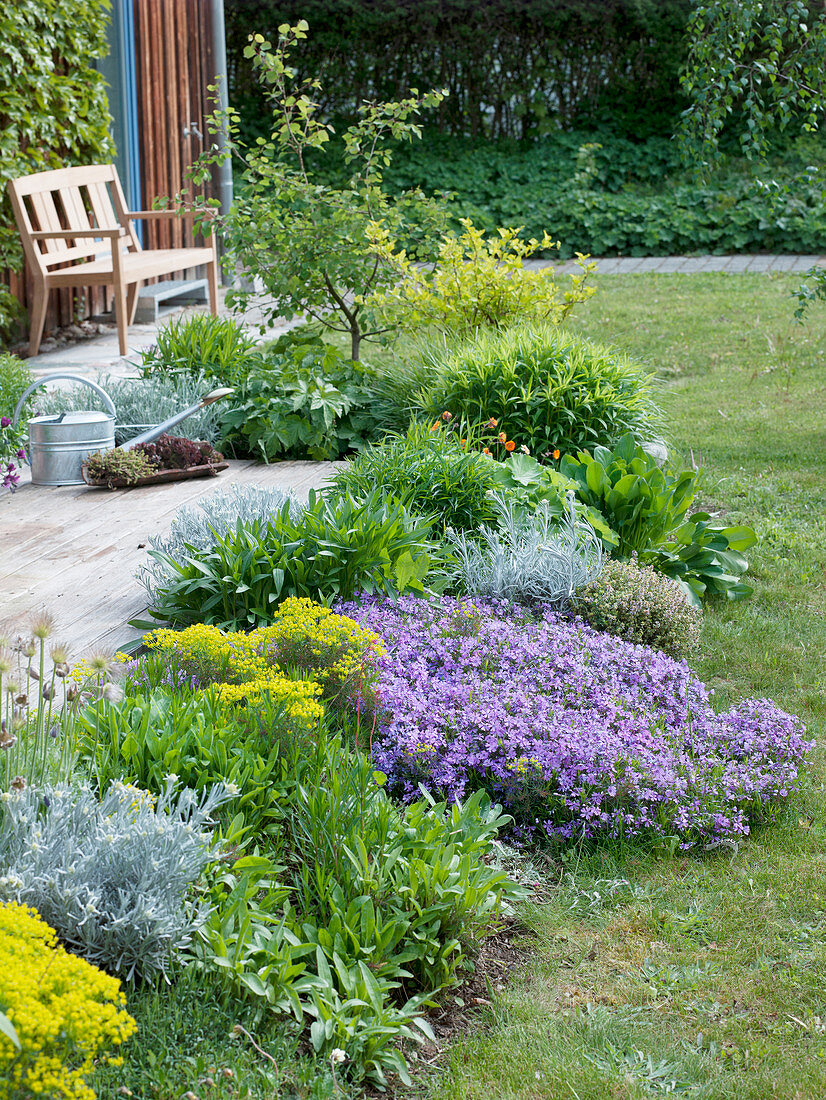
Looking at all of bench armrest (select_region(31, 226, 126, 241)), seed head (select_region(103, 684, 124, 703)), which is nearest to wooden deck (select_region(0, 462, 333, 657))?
seed head (select_region(103, 684, 124, 703))

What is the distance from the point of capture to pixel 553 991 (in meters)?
2.09

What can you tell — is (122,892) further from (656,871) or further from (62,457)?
(62,457)

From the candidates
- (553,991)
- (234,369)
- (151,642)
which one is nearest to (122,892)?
(553,991)

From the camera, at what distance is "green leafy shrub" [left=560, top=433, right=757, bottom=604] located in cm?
397

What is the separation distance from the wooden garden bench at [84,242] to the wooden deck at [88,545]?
121 inches

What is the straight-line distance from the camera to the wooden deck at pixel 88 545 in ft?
10.7

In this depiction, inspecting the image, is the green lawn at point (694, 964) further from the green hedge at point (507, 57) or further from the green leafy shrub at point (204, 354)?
the green hedge at point (507, 57)

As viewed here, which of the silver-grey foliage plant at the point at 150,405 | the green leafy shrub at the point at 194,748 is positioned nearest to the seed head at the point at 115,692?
the green leafy shrub at the point at 194,748

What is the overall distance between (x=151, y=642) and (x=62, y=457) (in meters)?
2.15

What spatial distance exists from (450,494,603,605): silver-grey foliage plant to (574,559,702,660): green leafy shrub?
0.06m

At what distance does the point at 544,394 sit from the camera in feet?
15.6

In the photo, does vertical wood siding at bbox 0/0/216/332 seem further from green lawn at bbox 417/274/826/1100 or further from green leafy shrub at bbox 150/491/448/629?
green lawn at bbox 417/274/826/1100

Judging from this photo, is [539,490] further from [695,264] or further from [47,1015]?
[695,264]

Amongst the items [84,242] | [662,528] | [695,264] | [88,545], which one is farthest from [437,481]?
[695,264]
